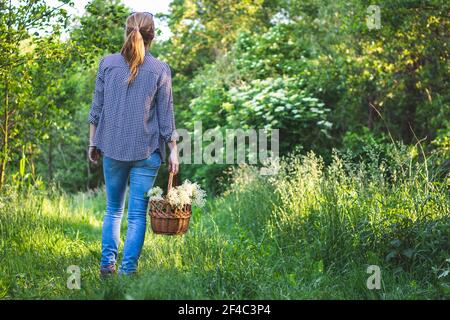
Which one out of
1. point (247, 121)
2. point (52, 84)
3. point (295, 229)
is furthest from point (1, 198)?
point (247, 121)

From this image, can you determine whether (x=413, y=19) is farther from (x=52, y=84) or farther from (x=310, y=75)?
(x=52, y=84)

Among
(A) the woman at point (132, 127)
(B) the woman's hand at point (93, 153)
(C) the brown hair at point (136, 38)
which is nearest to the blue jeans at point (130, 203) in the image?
(A) the woman at point (132, 127)

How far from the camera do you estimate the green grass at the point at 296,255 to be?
3.72 meters

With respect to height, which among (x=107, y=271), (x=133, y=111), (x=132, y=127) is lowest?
(x=107, y=271)

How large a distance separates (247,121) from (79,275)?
651cm

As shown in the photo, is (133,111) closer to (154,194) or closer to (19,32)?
(154,194)

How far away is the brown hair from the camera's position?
13.3 ft

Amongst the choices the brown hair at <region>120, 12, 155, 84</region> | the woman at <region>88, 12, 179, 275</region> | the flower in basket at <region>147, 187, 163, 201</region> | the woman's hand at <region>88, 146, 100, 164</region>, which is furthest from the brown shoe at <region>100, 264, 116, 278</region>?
the brown hair at <region>120, 12, 155, 84</region>

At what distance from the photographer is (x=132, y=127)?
4.10m

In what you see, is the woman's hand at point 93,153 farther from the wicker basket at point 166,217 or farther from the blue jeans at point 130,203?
the wicker basket at point 166,217

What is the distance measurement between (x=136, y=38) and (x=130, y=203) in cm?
109

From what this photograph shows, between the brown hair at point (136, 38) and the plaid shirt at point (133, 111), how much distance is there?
5cm

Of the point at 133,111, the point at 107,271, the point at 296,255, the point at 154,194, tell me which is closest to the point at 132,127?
the point at 133,111
